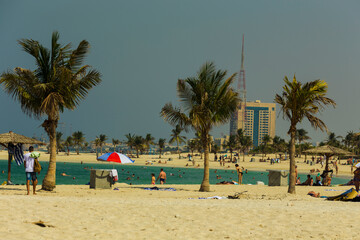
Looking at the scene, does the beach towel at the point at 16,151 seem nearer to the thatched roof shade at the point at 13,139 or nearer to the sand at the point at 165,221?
the thatched roof shade at the point at 13,139

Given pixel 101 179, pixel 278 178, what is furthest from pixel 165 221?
pixel 278 178

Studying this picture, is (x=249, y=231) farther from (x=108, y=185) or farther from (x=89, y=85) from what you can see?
(x=108, y=185)

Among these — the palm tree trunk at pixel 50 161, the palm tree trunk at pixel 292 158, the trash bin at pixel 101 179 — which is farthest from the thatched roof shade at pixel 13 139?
the palm tree trunk at pixel 292 158

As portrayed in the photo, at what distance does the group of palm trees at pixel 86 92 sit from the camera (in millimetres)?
17297

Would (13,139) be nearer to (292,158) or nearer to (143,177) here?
(292,158)

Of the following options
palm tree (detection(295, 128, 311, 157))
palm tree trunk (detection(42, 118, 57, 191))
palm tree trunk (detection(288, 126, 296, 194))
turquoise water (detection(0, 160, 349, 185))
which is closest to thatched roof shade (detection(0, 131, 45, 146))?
palm tree trunk (detection(42, 118, 57, 191))

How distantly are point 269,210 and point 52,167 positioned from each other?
10362mm

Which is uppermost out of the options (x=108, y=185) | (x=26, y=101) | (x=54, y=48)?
(x=54, y=48)

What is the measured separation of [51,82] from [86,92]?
5.09 feet

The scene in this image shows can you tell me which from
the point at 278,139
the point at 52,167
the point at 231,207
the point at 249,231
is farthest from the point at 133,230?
the point at 278,139

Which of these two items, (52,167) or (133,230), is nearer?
(133,230)

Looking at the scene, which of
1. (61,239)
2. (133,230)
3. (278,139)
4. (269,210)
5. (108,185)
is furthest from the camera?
(278,139)

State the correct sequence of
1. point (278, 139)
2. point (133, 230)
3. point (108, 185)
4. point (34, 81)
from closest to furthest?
point (133, 230) → point (34, 81) → point (108, 185) → point (278, 139)

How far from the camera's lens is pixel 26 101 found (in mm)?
17656
